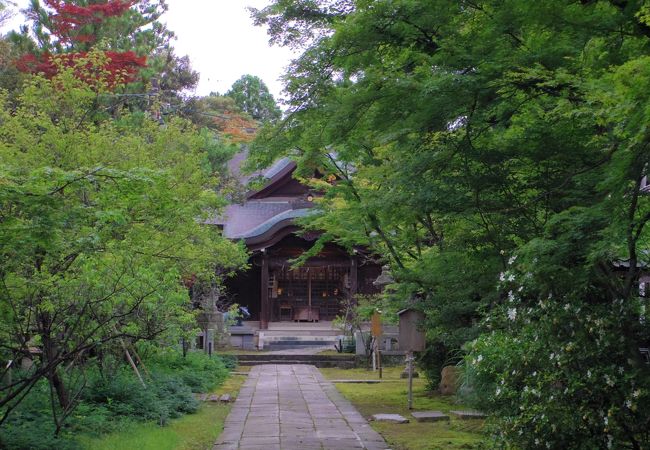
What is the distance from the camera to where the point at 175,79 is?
3781 cm

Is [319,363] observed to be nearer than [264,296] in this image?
Yes

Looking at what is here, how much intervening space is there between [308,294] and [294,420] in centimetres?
2091

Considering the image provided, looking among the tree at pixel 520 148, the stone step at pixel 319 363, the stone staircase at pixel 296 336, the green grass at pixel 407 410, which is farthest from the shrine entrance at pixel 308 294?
the tree at pixel 520 148

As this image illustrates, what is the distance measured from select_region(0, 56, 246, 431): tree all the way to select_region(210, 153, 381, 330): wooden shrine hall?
14708 mm

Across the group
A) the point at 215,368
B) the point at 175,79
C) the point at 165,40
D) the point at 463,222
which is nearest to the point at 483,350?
the point at 463,222

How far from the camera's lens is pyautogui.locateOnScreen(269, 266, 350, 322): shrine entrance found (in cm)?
3195

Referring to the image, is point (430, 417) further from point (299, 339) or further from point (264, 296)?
point (264, 296)

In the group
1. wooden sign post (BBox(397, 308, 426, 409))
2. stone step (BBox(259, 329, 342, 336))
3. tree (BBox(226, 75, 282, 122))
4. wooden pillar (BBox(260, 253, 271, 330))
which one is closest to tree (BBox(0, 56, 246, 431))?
wooden sign post (BBox(397, 308, 426, 409))

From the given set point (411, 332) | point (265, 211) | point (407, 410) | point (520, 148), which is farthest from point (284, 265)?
point (520, 148)

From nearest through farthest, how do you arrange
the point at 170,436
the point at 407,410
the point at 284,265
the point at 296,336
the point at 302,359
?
the point at 170,436 → the point at 407,410 → the point at 302,359 → the point at 296,336 → the point at 284,265

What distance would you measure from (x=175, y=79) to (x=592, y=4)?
34374 millimetres

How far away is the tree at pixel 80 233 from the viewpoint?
611 cm

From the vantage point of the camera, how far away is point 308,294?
32250 millimetres

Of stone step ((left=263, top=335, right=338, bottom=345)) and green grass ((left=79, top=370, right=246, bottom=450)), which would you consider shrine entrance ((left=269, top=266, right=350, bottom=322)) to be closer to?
stone step ((left=263, top=335, right=338, bottom=345))
